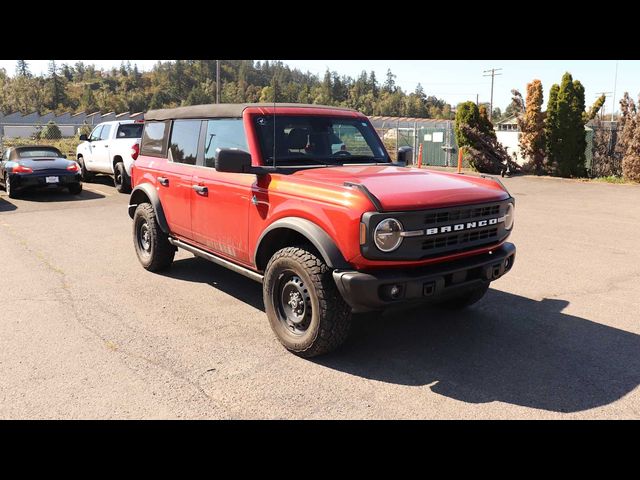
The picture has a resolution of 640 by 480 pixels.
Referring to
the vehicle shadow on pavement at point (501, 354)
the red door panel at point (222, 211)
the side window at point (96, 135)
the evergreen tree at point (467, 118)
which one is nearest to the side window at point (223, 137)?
the red door panel at point (222, 211)

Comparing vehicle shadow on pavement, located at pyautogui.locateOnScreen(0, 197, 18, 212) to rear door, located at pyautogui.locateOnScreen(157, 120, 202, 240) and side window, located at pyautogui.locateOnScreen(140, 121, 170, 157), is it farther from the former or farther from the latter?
rear door, located at pyautogui.locateOnScreen(157, 120, 202, 240)

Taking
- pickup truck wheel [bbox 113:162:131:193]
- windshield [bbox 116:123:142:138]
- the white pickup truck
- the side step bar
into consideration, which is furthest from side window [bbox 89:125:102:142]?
the side step bar

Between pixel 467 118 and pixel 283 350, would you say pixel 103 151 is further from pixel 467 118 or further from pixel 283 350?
pixel 467 118

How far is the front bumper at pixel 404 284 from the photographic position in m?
3.67

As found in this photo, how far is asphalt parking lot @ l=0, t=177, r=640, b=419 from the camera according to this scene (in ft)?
11.4

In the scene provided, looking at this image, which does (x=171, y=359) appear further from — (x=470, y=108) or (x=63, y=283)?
(x=470, y=108)

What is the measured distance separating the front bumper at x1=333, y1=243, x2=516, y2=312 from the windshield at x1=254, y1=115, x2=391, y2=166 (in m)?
1.59

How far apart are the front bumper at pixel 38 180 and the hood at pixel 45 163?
20 centimetres

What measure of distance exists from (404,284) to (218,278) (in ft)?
11.1

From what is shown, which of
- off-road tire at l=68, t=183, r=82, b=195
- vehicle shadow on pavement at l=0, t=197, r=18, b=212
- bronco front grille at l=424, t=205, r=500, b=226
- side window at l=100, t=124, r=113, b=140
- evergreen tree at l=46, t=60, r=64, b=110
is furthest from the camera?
evergreen tree at l=46, t=60, r=64, b=110

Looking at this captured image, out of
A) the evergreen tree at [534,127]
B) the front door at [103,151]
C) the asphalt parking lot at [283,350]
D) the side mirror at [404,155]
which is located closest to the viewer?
the asphalt parking lot at [283,350]

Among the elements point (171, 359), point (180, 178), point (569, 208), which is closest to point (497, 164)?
point (569, 208)

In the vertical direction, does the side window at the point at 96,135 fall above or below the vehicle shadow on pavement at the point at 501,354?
above

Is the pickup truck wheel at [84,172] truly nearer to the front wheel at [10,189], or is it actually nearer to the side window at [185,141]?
the front wheel at [10,189]
